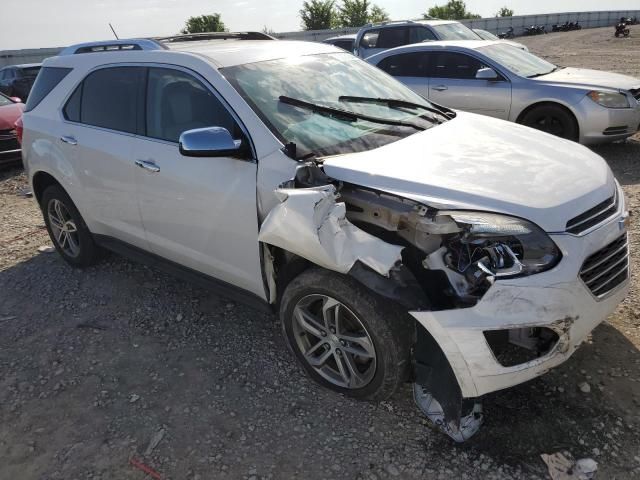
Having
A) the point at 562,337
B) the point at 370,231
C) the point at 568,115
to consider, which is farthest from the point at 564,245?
the point at 568,115

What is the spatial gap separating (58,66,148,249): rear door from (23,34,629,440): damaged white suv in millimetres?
16

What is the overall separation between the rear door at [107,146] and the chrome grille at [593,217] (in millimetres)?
2618

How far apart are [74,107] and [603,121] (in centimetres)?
596

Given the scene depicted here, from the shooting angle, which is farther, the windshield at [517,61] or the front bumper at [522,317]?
the windshield at [517,61]

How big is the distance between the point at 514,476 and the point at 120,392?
7.12ft

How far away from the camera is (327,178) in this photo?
8.46 ft

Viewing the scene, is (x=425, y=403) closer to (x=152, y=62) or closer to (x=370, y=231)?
(x=370, y=231)

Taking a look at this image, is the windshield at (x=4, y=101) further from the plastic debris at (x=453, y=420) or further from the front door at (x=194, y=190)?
the plastic debris at (x=453, y=420)

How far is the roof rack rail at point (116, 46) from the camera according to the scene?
3582 mm

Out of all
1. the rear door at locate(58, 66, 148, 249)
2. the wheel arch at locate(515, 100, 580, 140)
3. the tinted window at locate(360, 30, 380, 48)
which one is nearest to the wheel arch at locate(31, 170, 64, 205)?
the rear door at locate(58, 66, 148, 249)

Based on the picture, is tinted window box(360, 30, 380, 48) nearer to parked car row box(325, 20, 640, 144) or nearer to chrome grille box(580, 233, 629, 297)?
parked car row box(325, 20, 640, 144)

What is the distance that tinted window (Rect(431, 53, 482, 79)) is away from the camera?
7.40 m

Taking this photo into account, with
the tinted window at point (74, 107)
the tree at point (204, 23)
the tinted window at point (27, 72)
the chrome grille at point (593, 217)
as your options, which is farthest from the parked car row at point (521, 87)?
the tree at point (204, 23)

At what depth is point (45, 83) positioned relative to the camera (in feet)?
13.9
